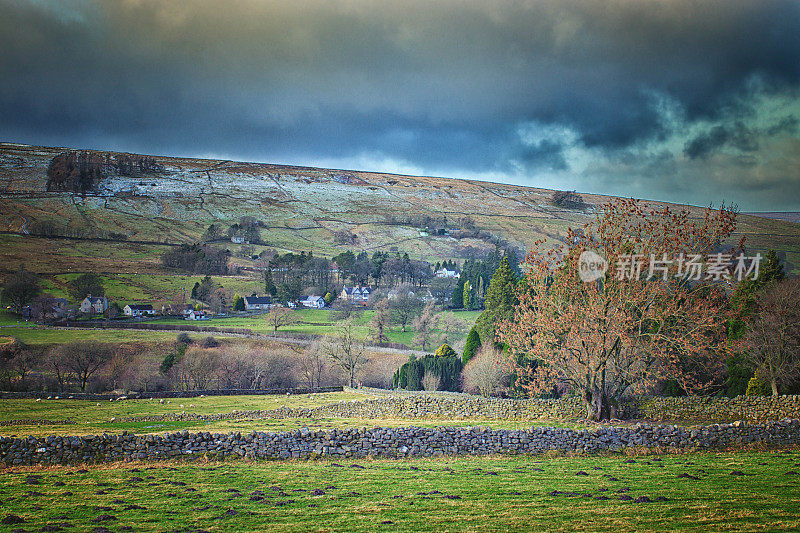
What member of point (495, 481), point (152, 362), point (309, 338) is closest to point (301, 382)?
point (309, 338)

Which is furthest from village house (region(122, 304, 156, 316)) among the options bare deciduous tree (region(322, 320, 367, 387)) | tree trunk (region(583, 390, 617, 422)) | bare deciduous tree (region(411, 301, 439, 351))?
tree trunk (region(583, 390, 617, 422))

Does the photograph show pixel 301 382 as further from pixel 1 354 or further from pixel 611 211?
pixel 611 211

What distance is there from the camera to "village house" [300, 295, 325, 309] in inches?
4857

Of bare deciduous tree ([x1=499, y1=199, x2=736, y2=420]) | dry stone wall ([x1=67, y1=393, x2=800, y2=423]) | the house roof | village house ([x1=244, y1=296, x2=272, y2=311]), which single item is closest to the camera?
bare deciduous tree ([x1=499, y1=199, x2=736, y2=420])

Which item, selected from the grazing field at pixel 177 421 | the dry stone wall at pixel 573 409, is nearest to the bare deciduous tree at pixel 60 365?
the grazing field at pixel 177 421

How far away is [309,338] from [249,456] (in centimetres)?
6875

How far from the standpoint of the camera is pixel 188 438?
2036cm

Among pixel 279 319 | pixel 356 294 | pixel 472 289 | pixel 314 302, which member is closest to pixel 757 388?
pixel 472 289

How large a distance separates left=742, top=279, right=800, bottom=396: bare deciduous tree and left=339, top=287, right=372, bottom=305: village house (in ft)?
316

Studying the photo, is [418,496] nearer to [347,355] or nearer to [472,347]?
[472,347]

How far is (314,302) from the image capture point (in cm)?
12500

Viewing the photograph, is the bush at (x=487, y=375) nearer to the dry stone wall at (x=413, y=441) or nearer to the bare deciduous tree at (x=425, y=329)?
the dry stone wall at (x=413, y=441)

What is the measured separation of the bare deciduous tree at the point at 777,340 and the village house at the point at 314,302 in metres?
→ 97.7

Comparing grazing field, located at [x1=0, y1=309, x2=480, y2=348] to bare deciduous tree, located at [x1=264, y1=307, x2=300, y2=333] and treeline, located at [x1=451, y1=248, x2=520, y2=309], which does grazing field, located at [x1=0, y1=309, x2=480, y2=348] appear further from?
treeline, located at [x1=451, y1=248, x2=520, y2=309]
